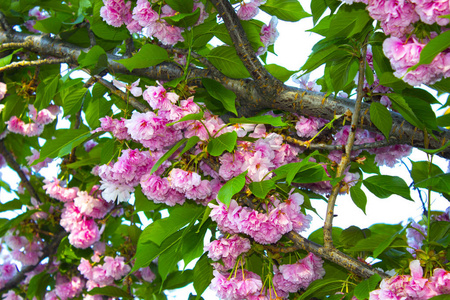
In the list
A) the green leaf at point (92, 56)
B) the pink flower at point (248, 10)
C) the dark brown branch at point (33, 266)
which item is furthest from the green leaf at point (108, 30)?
the dark brown branch at point (33, 266)

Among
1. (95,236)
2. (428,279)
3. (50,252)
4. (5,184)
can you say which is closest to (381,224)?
(428,279)

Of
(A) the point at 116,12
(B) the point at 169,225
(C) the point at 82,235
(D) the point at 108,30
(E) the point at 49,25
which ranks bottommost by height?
(B) the point at 169,225

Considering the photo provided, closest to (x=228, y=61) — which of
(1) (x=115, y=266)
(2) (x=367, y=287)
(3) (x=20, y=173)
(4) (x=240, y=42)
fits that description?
(4) (x=240, y=42)

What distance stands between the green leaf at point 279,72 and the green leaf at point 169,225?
0.74 m

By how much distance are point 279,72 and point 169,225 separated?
88 cm

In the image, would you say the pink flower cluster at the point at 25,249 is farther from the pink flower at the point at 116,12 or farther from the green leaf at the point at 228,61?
the green leaf at the point at 228,61

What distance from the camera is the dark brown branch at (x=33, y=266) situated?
10.7 ft

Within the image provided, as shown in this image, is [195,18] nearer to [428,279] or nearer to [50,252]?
[428,279]

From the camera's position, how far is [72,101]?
222 cm

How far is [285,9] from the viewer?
190 centimetres

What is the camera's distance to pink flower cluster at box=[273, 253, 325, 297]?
4.93 feet

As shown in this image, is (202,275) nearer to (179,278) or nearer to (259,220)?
(259,220)

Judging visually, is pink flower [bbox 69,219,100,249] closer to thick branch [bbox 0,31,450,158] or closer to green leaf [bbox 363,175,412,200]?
thick branch [bbox 0,31,450,158]

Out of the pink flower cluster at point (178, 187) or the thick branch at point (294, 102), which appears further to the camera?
the thick branch at point (294, 102)
